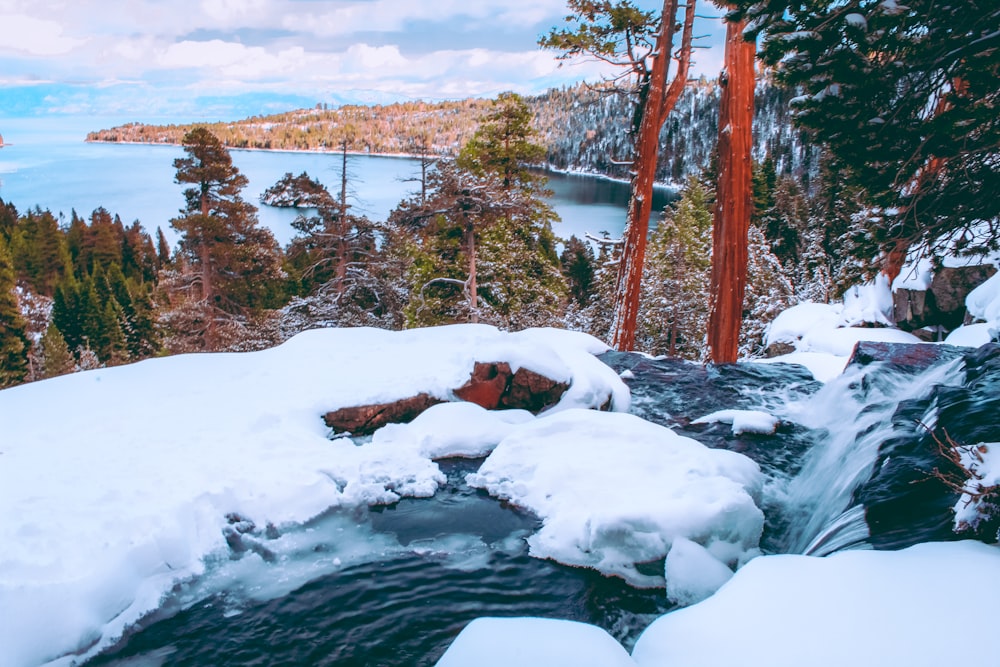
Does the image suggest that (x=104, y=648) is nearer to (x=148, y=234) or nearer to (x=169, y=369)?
(x=169, y=369)

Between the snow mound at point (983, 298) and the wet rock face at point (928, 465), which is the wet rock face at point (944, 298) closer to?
the snow mound at point (983, 298)

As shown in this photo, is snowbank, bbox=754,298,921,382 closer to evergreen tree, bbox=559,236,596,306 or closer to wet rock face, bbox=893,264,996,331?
wet rock face, bbox=893,264,996,331

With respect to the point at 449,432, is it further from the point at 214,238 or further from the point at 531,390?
the point at 214,238

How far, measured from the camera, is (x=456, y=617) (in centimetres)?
436

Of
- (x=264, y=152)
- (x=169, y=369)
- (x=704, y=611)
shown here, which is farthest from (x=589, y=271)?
(x=264, y=152)

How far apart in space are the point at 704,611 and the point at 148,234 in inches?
4001

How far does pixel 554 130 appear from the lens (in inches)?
5022

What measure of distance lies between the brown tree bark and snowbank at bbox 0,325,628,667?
3.26 metres

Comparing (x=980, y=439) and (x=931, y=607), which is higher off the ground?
(x=980, y=439)

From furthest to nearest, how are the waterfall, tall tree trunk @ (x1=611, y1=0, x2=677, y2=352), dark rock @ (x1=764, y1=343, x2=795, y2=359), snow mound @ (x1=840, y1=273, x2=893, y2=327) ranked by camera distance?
1. dark rock @ (x1=764, y1=343, x2=795, y2=359)
2. snow mound @ (x1=840, y1=273, x2=893, y2=327)
3. tall tree trunk @ (x1=611, y1=0, x2=677, y2=352)
4. the waterfall

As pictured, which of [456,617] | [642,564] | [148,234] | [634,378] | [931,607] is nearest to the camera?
[931,607]

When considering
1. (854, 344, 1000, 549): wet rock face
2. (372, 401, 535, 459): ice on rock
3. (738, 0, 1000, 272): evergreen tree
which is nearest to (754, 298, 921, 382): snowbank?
(854, 344, 1000, 549): wet rock face

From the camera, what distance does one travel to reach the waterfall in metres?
4.32

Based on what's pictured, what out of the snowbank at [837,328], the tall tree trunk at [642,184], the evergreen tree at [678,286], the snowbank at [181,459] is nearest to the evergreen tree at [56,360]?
the snowbank at [181,459]
